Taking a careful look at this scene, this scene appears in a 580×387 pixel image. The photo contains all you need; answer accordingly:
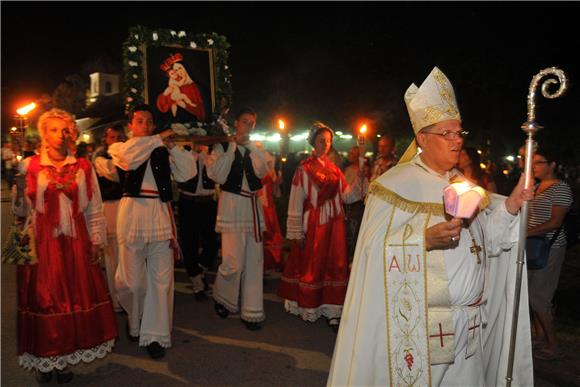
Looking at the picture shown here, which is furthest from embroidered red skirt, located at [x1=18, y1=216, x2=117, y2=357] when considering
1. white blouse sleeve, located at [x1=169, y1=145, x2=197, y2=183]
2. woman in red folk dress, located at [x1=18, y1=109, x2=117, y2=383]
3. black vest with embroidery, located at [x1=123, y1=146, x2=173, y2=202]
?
white blouse sleeve, located at [x1=169, y1=145, x2=197, y2=183]

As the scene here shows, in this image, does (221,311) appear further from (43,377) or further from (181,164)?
(43,377)

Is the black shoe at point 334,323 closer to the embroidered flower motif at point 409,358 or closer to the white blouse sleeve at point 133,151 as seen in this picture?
the white blouse sleeve at point 133,151

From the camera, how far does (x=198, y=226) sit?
856 centimetres

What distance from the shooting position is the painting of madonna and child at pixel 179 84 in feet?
19.9

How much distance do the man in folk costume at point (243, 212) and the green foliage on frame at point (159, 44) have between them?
0.38m

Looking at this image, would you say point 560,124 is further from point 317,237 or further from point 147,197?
point 147,197

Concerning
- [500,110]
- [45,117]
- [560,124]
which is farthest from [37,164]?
[560,124]

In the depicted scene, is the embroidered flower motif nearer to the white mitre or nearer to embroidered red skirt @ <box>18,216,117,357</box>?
the white mitre

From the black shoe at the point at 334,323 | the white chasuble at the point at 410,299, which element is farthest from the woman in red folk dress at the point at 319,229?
the white chasuble at the point at 410,299

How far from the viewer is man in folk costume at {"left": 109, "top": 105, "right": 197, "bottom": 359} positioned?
5.51 metres

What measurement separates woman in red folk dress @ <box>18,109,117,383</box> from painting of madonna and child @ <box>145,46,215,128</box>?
132 centimetres

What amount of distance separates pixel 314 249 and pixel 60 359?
3243mm

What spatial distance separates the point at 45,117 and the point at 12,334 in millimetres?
2822

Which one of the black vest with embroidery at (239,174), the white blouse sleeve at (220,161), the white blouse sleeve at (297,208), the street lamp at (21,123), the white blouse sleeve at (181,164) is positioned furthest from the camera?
the white blouse sleeve at (297,208)
